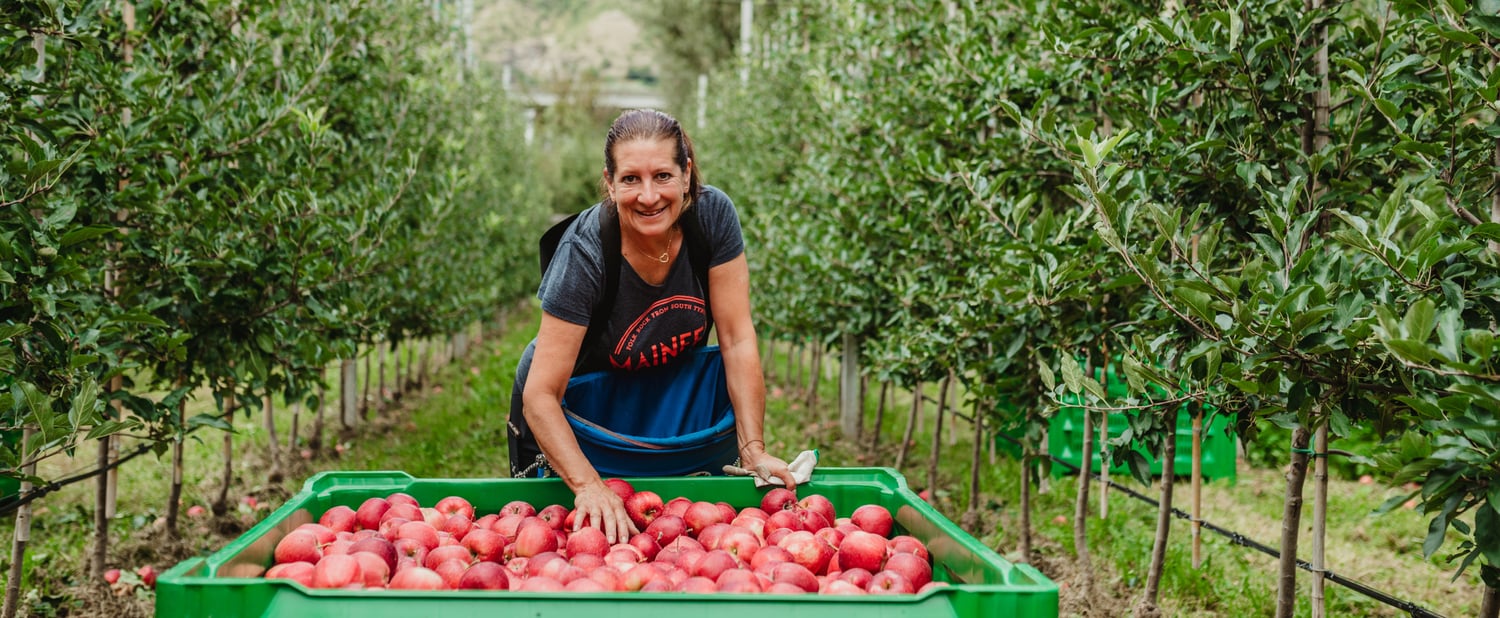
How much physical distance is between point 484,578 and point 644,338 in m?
1.14

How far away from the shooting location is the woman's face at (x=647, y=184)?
2.65 meters

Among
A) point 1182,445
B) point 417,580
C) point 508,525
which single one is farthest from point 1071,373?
point 1182,445

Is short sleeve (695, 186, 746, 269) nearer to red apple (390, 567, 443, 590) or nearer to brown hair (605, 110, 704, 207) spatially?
brown hair (605, 110, 704, 207)

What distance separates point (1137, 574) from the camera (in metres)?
4.69

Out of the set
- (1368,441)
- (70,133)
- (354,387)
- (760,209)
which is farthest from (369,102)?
(1368,441)

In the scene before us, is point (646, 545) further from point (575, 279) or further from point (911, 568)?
point (575, 279)

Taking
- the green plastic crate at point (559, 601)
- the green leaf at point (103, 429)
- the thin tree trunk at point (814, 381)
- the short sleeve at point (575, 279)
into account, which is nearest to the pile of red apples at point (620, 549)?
the green plastic crate at point (559, 601)

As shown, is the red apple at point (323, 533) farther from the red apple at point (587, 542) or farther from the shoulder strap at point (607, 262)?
the shoulder strap at point (607, 262)

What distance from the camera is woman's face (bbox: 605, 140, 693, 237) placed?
2648 millimetres

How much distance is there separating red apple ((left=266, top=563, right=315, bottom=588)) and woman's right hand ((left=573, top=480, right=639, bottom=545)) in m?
0.59

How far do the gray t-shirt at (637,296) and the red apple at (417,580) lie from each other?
933 millimetres

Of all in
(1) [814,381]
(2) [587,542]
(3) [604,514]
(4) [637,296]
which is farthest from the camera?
(1) [814,381]

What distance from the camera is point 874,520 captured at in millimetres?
2438

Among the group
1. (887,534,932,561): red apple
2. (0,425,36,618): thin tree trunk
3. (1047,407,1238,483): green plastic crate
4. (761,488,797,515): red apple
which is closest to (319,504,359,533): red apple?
(761,488,797,515): red apple
